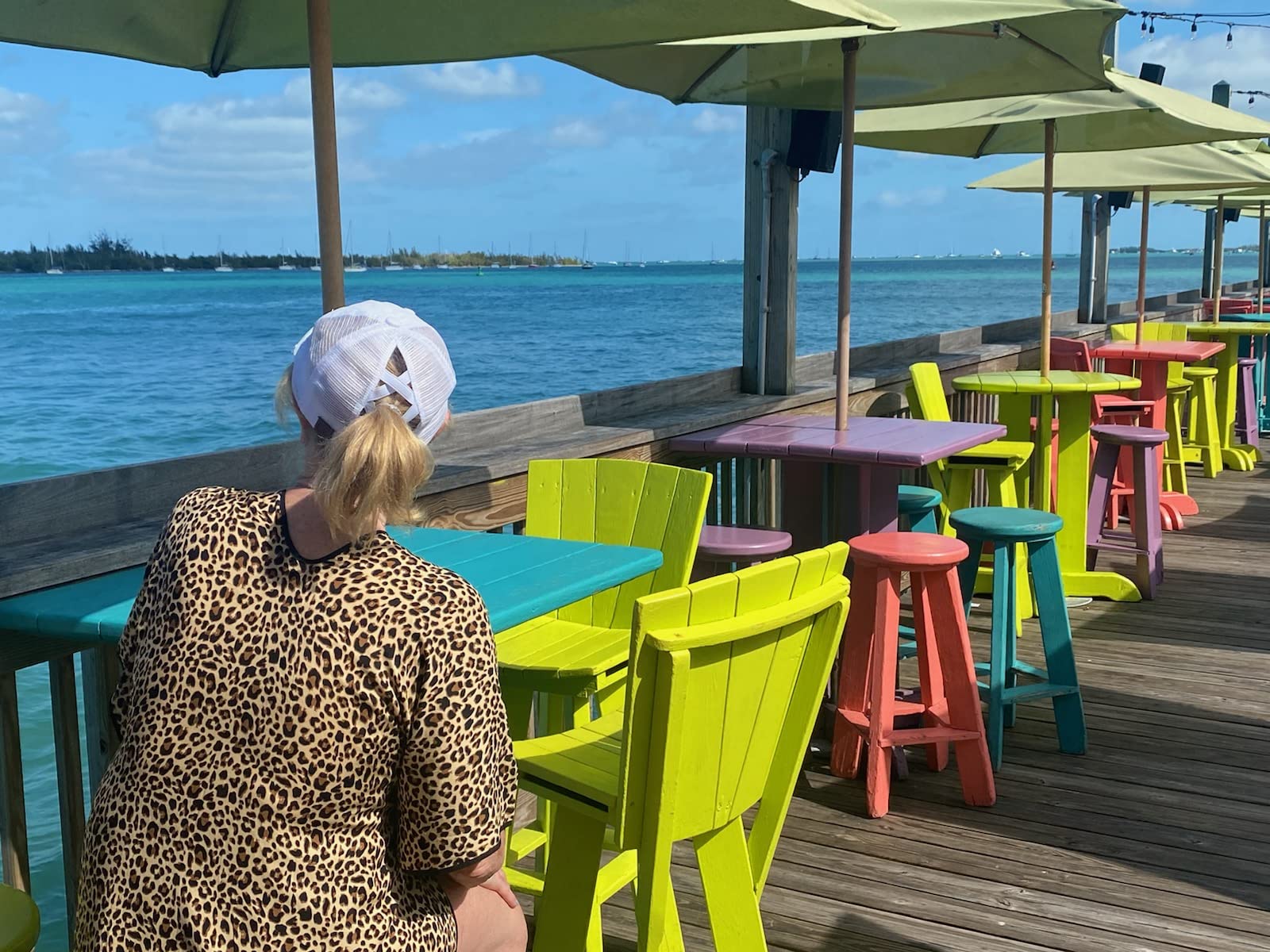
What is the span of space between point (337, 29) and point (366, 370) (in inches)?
68.2

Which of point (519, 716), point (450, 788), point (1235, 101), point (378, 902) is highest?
point (1235, 101)

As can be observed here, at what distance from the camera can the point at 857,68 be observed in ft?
14.7

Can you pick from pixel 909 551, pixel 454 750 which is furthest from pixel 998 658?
pixel 454 750

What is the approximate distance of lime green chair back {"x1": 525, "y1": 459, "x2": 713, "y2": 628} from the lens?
3141 millimetres

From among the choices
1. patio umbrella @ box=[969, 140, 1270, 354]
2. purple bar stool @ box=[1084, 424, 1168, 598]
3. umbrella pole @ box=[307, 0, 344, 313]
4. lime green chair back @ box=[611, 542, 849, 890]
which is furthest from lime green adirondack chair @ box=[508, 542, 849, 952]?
patio umbrella @ box=[969, 140, 1270, 354]

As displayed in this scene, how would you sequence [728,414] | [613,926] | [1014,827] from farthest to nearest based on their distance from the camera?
[728,414], [1014,827], [613,926]

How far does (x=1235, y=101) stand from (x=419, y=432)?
21.8 metres

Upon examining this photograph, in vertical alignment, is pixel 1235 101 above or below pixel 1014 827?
above

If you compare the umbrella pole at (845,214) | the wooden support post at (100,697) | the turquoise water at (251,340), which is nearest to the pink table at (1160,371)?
the umbrella pole at (845,214)

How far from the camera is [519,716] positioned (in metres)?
2.96

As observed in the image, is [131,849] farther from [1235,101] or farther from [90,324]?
[90,324]

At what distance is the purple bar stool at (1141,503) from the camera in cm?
575

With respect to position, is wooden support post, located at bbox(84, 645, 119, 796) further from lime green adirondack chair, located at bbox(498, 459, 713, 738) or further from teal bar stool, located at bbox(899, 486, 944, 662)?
teal bar stool, located at bbox(899, 486, 944, 662)

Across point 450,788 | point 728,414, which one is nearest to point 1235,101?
point 728,414
